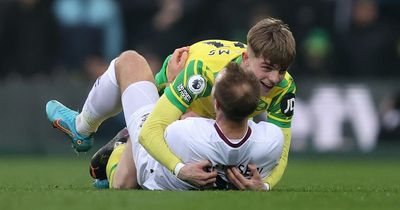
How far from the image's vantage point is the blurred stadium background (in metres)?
16.5

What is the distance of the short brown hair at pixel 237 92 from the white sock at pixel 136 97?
3.85ft

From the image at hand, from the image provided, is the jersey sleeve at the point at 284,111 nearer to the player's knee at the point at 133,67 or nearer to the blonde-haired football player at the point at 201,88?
the blonde-haired football player at the point at 201,88

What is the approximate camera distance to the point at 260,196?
7902mm

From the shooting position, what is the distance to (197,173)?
8.06m

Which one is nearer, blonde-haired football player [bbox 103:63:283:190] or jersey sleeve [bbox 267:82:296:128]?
blonde-haired football player [bbox 103:63:283:190]

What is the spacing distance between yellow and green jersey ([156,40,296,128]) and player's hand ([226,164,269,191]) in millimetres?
489

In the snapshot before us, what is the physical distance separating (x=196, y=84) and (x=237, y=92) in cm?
55

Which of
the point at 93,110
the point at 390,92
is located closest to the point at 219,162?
the point at 93,110

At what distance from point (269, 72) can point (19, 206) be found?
6.71 ft

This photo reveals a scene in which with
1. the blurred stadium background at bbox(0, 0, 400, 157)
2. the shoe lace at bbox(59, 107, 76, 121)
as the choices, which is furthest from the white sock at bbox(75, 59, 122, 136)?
the blurred stadium background at bbox(0, 0, 400, 157)

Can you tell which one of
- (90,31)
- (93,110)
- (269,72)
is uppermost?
(269,72)

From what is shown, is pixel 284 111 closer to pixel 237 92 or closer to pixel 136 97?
pixel 237 92

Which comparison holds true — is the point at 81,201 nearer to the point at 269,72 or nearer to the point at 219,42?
the point at 269,72

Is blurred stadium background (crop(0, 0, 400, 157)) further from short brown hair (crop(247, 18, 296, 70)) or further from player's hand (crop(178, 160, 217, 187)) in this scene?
player's hand (crop(178, 160, 217, 187))
